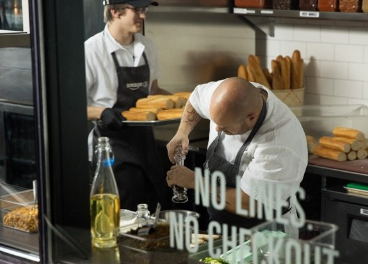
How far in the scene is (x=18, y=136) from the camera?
206 cm

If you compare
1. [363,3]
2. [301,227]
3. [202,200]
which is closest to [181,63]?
[202,200]

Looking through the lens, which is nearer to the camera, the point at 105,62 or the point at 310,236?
the point at 310,236

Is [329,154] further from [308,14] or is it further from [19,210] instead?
[308,14]

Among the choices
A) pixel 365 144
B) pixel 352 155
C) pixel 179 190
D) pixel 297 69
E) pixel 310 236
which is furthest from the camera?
pixel 297 69

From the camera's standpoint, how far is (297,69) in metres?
2.39

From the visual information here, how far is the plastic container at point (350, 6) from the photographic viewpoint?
284 cm

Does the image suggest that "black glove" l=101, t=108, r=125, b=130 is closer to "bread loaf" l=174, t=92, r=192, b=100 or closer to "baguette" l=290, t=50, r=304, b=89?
"bread loaf" l=174, t=92, r=192, b=100

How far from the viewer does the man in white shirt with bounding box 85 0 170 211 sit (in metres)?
1.68

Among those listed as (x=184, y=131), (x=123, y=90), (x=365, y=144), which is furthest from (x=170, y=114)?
(x=365, y=144)

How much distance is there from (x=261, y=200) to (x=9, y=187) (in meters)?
0.94

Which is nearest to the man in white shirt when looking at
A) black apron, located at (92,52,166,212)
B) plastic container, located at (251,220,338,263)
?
black apron, located at (92,52,166,212)

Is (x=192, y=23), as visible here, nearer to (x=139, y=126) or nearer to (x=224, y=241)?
(x=139, y=126)

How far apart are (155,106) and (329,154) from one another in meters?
0.40

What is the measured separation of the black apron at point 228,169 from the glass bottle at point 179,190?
80 millimetres
